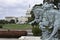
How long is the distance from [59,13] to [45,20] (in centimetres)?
93

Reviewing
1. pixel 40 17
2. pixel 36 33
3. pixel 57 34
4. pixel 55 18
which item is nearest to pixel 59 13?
pixel 55 18

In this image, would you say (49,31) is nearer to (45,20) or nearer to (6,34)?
(45,20)

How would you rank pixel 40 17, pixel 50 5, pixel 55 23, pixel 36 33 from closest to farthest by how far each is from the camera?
pixel 55 23
pixel 50 5
pixel 40 17
pixel 36 33

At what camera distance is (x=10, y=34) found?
867 inches

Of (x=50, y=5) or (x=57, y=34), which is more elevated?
(x=50, y=5)

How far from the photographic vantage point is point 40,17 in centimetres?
1035

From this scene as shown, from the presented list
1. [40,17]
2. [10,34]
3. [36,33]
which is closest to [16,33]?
[10,34]

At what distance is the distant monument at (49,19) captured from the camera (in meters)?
8.92

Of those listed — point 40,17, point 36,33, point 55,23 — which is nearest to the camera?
point 55,23

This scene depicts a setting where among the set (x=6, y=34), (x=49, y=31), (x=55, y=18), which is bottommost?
(x=6, y=34)

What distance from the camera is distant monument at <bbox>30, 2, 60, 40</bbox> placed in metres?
8.92

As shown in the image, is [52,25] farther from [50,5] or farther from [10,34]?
[10,34]

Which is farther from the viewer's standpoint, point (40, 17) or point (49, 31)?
point (40, 17)

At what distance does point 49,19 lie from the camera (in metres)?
9.27
